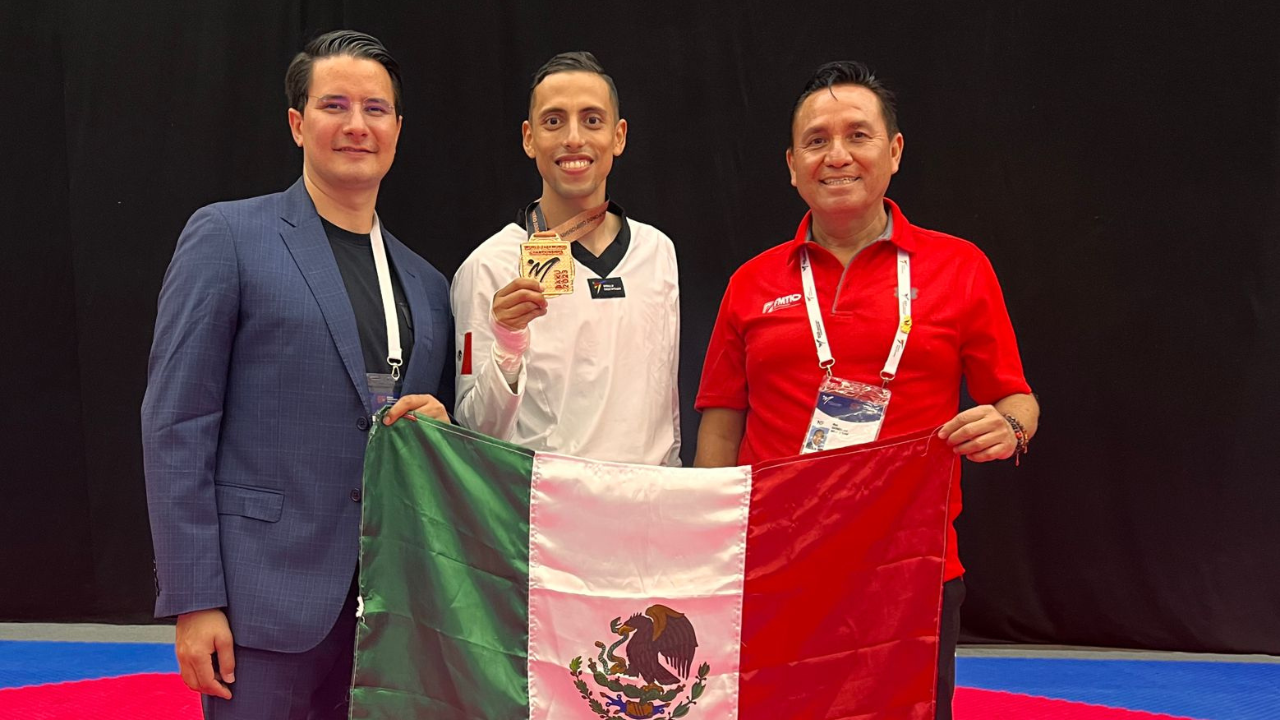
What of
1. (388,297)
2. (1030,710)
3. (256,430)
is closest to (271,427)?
(256,430)

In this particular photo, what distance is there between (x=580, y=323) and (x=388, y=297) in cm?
→ 45

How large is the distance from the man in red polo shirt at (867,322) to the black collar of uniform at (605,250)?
34 cm

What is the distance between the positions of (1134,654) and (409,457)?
12.0 feet

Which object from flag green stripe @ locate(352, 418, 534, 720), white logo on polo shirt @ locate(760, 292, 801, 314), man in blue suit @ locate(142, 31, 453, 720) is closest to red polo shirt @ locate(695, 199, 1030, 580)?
white logo on polo shirt @ locate(760, 292, 801, 314)

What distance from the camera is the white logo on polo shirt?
7.72ft

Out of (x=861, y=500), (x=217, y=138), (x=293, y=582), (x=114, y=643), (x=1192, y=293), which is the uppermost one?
(x=217, y=138)

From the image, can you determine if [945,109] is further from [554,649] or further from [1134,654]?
[554,649]

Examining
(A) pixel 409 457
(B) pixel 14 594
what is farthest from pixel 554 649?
(B) pixel 14 594

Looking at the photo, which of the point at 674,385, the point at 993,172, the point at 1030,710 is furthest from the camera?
the point at 993,172

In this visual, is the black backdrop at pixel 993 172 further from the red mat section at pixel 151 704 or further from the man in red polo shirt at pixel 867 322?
the man in red polo shirt at pixel 867 322

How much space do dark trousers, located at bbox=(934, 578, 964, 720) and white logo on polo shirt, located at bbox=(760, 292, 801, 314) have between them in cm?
71

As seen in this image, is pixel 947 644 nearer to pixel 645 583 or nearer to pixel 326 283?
pixel 645 583

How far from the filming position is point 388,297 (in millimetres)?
A: 2244

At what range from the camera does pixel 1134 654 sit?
4.42 m
